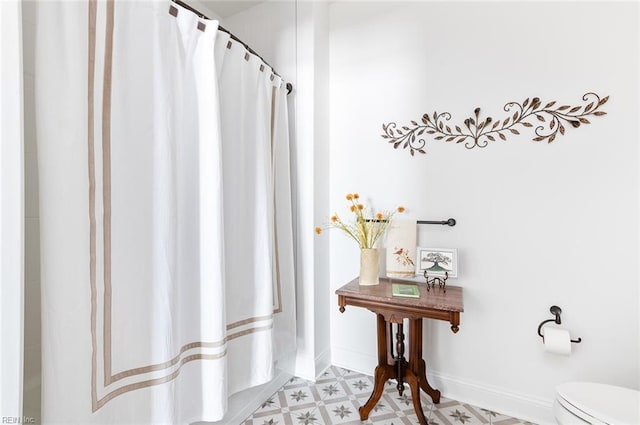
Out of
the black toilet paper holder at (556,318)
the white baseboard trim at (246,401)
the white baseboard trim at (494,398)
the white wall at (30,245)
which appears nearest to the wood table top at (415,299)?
the black toilet paper holder at (556,318)

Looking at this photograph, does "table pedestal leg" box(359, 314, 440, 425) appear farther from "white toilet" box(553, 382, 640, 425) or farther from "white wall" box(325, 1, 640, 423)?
"white toilet" box(553, 382, 640, 425)

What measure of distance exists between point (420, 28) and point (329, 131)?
2.64 feet

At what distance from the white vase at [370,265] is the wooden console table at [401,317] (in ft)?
0.13

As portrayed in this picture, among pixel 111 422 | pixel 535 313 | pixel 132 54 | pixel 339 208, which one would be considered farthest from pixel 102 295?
pixel 535 313

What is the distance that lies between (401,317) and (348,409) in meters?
0.65

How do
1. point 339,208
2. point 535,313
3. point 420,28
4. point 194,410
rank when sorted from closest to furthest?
point 194,410
point 535,313
point 420,28
point 339,208

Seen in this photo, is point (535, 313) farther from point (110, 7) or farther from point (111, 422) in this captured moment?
point (110, 7)

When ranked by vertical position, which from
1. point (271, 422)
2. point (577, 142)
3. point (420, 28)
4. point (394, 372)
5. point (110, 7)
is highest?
point (420, 28)

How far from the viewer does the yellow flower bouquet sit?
1776 millimetres

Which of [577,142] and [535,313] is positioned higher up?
[577,142]

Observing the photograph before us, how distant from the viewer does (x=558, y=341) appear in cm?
140

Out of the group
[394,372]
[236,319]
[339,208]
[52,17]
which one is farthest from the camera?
[339,208]

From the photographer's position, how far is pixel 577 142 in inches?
58.1

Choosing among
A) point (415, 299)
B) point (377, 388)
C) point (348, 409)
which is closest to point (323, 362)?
point (348, 409)
